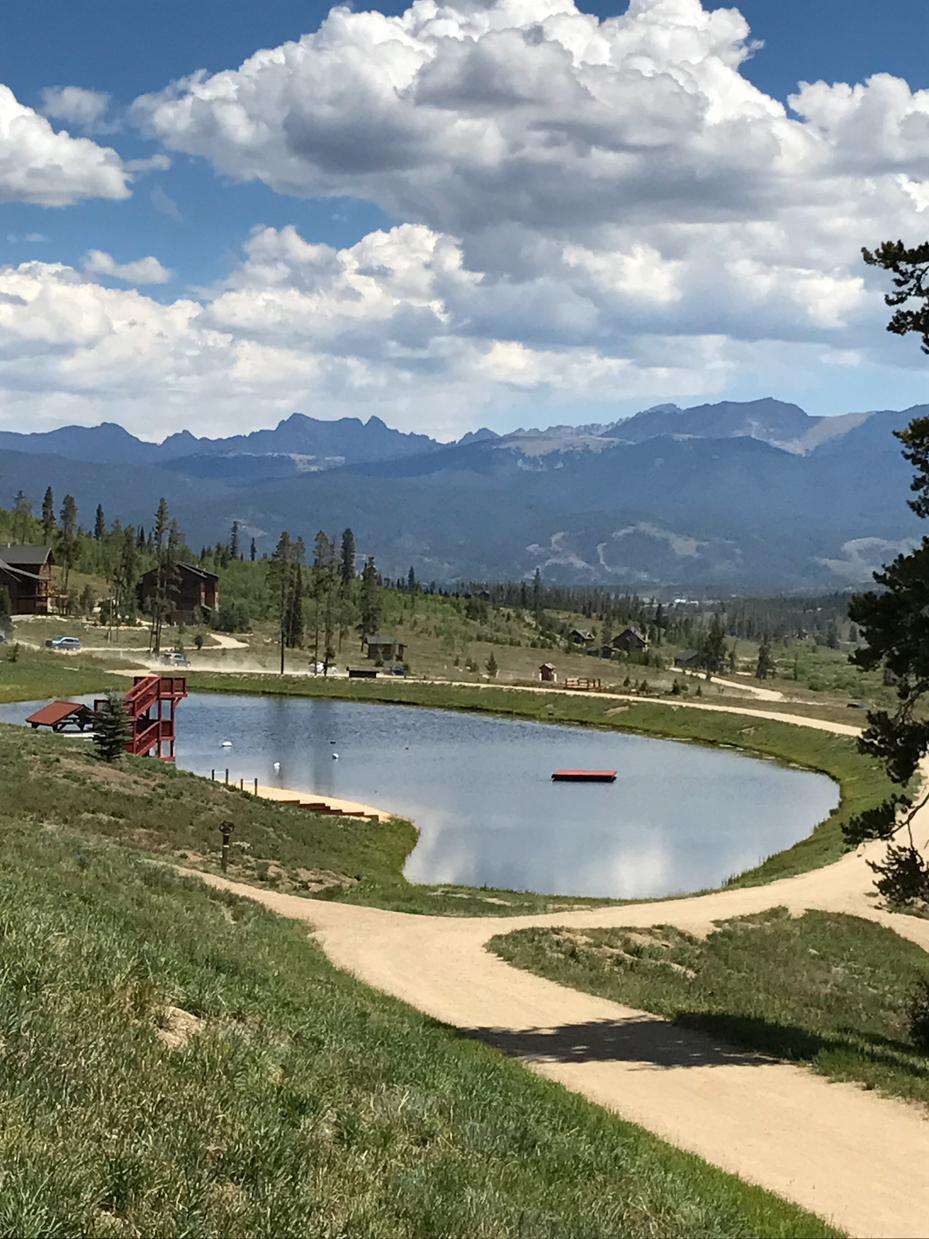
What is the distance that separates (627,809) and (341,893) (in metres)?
31.3

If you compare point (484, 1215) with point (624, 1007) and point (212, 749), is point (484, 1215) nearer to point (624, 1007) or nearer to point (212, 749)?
point (624, 1007)

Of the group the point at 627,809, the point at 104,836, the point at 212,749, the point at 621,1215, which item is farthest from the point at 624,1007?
the point at 212,749

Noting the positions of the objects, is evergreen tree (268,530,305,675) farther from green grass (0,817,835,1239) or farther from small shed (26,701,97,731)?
green grass (0,817,835,1239)

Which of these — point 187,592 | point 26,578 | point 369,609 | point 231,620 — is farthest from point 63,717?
point 187,592

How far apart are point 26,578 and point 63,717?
293 feet

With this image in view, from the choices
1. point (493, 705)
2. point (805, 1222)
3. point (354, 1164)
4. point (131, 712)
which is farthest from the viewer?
point (493, 705)

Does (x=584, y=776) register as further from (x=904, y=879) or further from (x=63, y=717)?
(x=904, y=879)

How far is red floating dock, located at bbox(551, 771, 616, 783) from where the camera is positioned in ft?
241

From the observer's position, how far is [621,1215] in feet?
32.4

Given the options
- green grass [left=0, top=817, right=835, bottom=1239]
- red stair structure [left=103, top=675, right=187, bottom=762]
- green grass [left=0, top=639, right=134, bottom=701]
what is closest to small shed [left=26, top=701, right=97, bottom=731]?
red stair structure [left=103, top=675, right=187, bottom=762]

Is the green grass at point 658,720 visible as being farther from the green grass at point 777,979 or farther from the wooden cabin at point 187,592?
the wooden cabin at point 187,592

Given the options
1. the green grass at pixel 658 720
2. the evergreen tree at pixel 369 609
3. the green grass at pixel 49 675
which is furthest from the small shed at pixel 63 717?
the evergreen tree at pixel 369 609

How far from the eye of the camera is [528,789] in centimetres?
6956

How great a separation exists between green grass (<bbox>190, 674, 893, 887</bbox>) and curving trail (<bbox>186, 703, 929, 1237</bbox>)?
30032mm
